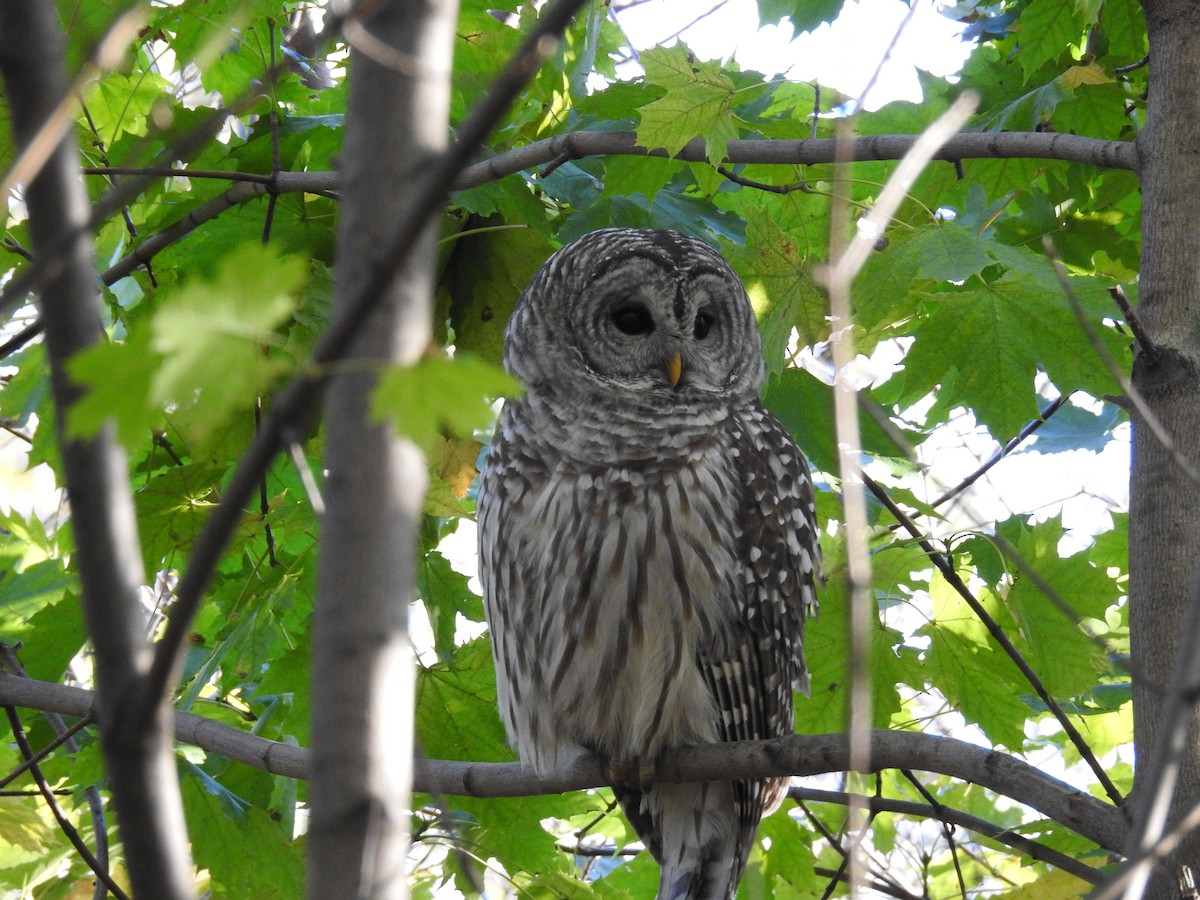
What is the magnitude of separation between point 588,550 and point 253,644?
94 cm

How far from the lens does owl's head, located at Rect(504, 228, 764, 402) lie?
3.88m

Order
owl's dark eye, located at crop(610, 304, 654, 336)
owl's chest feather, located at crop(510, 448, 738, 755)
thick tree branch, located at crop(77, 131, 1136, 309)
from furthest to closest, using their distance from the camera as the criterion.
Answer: owl's dark eye, located at crop(610, 304, 654, 336) < owl's chest feather, located at crop(510, 448, 738, 755) < thick tree branch, located at crop(77, 131, 1136, 309)

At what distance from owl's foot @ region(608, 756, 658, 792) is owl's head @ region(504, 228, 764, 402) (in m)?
1.08

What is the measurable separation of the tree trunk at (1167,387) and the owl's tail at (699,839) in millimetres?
1582

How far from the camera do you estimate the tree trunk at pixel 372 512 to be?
3.40 feet

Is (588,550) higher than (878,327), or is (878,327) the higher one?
(878,327)

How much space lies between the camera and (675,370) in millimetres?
3834

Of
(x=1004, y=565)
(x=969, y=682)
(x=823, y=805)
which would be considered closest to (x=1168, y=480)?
(x=1004, y=565)

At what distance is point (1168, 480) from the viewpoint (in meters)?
2.57

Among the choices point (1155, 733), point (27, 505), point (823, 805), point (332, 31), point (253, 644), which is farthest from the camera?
point (27, 505)

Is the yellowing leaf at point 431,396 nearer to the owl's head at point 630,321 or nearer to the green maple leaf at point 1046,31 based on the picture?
the owl's head at point 630,321

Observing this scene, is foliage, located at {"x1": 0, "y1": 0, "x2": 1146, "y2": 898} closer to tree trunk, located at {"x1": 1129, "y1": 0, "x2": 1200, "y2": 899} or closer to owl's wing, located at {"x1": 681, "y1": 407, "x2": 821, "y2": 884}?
owl's wing, located at {"x1": 681, "y1": 407, "x2": 821, "y2": 884}

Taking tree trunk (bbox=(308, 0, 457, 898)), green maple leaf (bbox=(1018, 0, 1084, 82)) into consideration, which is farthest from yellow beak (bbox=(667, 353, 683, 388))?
tree trunk (bbox=(308, 0, 457, 898))

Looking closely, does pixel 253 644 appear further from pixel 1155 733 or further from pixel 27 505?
pixel 27 505
